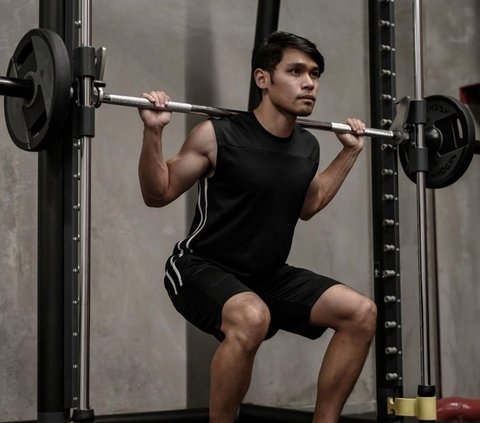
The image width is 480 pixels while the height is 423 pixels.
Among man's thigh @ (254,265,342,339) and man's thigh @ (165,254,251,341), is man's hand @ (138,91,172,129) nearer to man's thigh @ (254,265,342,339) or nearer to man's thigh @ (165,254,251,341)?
man's thigh @ (165,254,251,341)

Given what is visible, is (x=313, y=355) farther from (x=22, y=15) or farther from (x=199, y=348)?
(x=22, y=15)

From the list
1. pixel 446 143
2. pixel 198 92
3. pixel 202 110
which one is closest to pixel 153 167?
pixel 202 110

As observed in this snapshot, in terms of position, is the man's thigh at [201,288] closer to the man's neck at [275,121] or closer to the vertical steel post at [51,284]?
the vertical steel post at [51,284]

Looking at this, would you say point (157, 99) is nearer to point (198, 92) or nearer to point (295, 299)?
point (295, 299)

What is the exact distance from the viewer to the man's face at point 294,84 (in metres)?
3.21

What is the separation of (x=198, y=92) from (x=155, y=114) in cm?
195

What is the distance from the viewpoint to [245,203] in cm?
319

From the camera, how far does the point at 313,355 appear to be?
530cm

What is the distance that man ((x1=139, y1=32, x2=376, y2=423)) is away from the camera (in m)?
2.98

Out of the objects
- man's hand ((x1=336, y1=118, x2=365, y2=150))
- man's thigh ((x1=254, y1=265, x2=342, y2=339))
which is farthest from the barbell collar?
man's hand ((x1=336, y1=118, x2=365, y2=150))

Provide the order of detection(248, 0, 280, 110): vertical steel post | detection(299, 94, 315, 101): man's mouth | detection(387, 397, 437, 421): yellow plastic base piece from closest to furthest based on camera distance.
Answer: detection(299, 94, 315, 101): man's mouth, detection(387, 397, 437, 421): yellow plastic base piece, detection(248, 0, 280, 110): vertical steel post

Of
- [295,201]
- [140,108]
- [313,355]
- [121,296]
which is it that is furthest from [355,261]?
[140,108]

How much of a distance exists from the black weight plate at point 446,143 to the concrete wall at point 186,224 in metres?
1.48

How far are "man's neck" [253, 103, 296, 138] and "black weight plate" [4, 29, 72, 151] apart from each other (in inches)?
31.6
